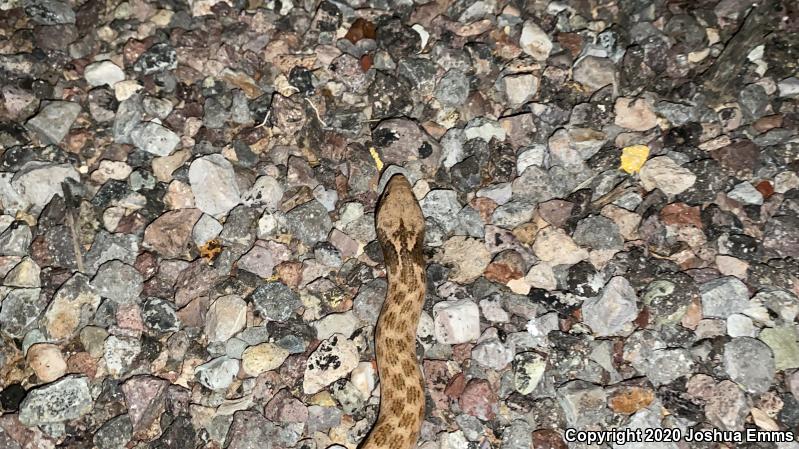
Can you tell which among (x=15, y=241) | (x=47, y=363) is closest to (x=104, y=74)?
(x=15, y=241)

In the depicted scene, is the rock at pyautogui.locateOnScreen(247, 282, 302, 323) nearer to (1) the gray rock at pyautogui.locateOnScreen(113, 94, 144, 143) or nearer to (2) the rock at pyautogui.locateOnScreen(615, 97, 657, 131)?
(1) the gray rock at pyautogui.locateOnScreen(113, 94, 144, 143)

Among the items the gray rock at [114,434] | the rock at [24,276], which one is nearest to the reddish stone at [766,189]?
the gray rock at [114,434]

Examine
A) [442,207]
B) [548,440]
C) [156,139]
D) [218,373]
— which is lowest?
[548,440]

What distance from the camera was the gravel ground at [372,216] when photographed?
4.49 m

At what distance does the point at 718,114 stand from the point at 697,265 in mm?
1618

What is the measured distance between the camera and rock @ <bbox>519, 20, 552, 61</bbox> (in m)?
6.14

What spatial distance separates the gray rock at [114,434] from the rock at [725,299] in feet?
14.5

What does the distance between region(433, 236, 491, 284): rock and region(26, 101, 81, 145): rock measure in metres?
3.74

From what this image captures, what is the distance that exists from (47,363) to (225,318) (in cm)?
137

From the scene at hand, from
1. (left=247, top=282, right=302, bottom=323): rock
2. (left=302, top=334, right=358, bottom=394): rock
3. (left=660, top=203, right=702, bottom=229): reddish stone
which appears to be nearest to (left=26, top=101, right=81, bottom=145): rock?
(left=247, top=282, right=302, bottom=323): rock

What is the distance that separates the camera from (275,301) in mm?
4871

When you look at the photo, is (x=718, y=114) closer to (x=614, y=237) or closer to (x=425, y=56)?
(x=614, y=237)

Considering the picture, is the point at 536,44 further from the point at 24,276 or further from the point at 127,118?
the point at 24,276

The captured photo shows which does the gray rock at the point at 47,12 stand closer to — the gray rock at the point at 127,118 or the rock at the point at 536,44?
the gray rock at the point at 127,118
